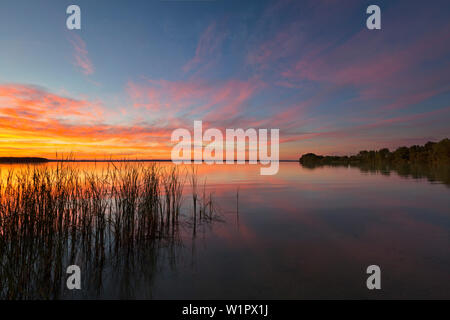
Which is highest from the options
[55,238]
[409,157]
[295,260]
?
[409,157]

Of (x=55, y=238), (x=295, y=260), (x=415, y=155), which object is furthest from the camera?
(x=415, y=155)

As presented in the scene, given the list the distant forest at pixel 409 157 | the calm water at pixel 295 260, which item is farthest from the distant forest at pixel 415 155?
the calm water at pixel 295 260

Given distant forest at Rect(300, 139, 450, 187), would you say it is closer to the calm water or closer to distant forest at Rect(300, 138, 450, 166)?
distant forest at Rect(300, 138, 450, 166)

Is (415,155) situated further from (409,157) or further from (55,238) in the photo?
(55,238)

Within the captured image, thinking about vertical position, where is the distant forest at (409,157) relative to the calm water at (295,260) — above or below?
above

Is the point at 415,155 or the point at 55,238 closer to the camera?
the point at 55,238

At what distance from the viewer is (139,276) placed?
4160 mm

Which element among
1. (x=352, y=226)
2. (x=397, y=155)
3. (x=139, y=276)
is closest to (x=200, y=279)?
(x=139, y=276)

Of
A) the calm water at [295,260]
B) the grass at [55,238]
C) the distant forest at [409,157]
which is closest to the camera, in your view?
the grass at [55,238]

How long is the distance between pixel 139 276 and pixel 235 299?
1.95 m

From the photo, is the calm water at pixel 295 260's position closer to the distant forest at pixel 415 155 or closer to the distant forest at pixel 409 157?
the distant forest at pixel 409 157

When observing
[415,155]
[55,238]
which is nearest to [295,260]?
[55,238]

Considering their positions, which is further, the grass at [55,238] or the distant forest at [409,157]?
the distant forest at [409,157]

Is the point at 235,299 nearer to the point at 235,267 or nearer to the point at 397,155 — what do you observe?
the point at 235,267
